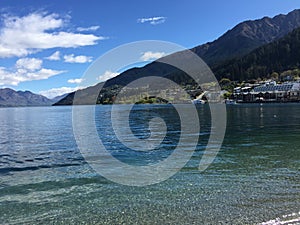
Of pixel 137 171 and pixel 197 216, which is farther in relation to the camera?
pixel 137 171

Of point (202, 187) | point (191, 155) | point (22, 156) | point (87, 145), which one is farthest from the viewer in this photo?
point (87, 145)

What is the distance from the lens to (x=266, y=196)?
14750 mm

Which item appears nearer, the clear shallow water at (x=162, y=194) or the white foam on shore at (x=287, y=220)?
the white foam on shore at (x=287, y=220)

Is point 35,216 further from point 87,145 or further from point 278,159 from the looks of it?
point 87,145

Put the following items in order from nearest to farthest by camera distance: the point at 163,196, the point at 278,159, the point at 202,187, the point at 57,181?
the point at 163,196 < the point at 202,187 < the point at 57,181 < the point at 278,159

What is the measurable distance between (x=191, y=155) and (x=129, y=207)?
13.7 metres

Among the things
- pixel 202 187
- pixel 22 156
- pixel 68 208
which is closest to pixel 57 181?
pixel 68 208

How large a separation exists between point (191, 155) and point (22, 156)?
16.5m

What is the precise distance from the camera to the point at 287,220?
11781mm

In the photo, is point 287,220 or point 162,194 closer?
point 287,220

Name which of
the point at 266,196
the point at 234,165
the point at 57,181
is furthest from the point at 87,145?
the point at 266,196

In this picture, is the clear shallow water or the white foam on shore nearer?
the white foam on shore

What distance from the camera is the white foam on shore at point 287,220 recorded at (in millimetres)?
11539

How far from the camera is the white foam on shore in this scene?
11539 mm
